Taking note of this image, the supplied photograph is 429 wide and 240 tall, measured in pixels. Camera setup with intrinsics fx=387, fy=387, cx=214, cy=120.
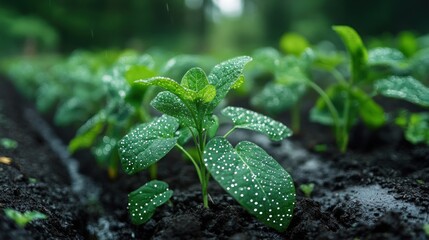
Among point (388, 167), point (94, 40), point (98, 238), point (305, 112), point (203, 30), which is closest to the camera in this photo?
point (98, 238)

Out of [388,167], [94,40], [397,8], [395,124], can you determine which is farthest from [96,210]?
[94,40]

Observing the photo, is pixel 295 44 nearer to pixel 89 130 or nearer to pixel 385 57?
pixel 385 57

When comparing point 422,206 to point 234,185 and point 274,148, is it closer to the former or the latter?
point 234,185

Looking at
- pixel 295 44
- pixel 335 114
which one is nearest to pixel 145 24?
pixel 295 44

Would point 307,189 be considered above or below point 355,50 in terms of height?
below

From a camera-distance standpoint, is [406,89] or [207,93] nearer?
[207,93]

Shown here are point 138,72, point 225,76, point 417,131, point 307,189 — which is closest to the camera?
point 225,76

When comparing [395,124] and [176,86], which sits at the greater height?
[176,86]
